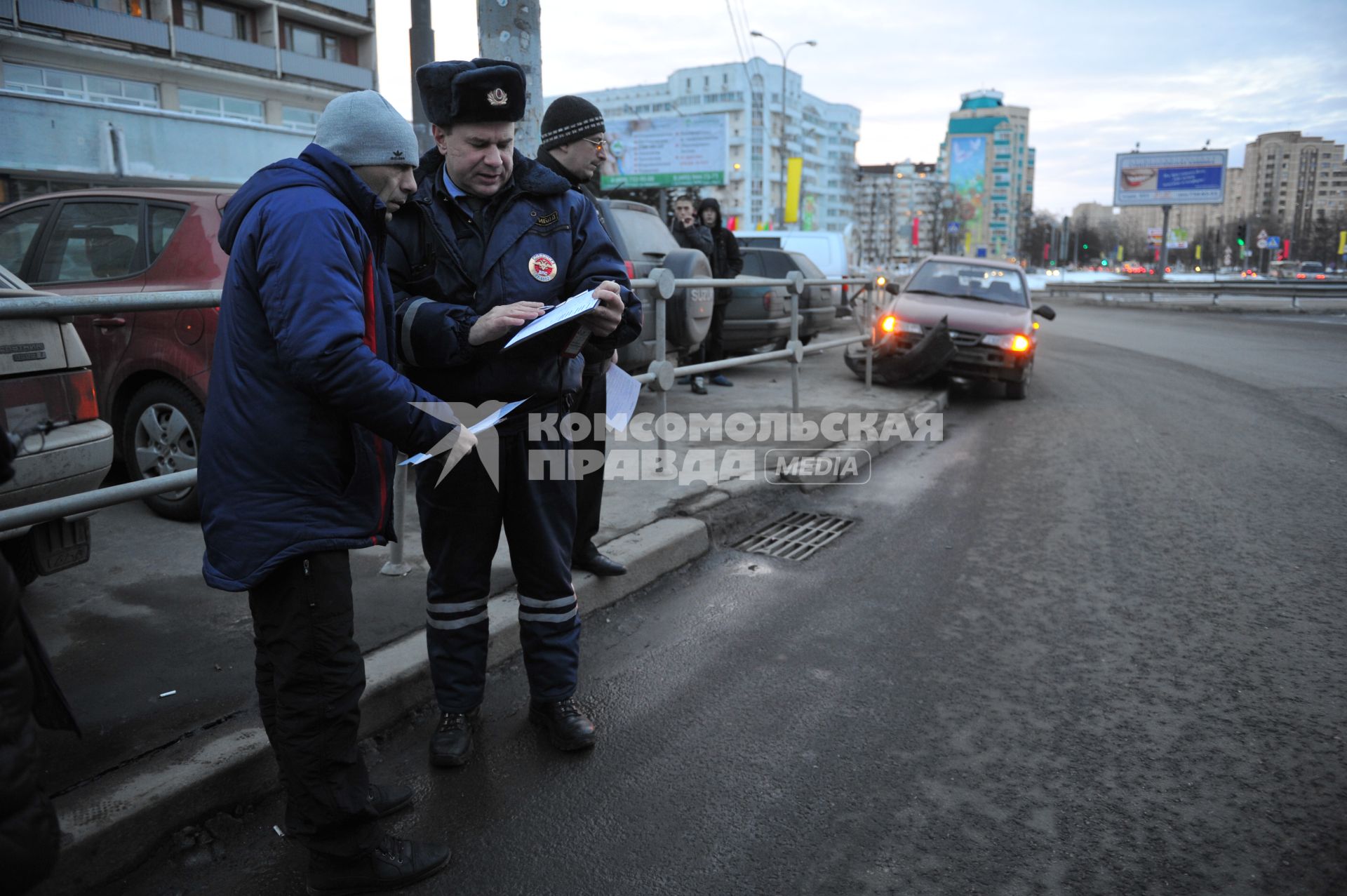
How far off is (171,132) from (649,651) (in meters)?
25.6

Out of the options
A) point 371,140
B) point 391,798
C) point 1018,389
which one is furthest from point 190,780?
point 1018,389

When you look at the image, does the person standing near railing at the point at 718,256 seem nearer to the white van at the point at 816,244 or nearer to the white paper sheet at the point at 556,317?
the white van at the point at 816,244

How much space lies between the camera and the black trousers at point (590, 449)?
334cm

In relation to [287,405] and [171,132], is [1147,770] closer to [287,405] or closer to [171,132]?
[287,405]

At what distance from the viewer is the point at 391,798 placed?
245 centimetres

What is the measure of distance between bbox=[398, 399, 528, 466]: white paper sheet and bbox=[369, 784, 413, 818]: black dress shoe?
0.89 meters

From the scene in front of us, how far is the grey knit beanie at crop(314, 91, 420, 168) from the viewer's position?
2.07 meters

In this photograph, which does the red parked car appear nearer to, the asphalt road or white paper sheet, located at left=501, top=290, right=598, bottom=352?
the asphalt road

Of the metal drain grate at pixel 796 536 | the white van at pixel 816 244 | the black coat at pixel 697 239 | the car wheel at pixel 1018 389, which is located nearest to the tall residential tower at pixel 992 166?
the white van at pixel 816 244

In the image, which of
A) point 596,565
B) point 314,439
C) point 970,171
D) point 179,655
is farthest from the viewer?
point 970,171

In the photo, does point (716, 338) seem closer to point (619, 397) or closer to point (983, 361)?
point (983, 361)

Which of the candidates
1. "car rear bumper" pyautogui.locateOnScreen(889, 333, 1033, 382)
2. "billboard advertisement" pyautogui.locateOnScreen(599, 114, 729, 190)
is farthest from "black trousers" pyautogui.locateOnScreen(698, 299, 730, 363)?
"billboard advertisement" pyautogui.locateOnScreen(599, 114, 729, 190)

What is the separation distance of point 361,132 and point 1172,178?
60.3 m

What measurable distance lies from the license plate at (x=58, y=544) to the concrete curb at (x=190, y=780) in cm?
76
